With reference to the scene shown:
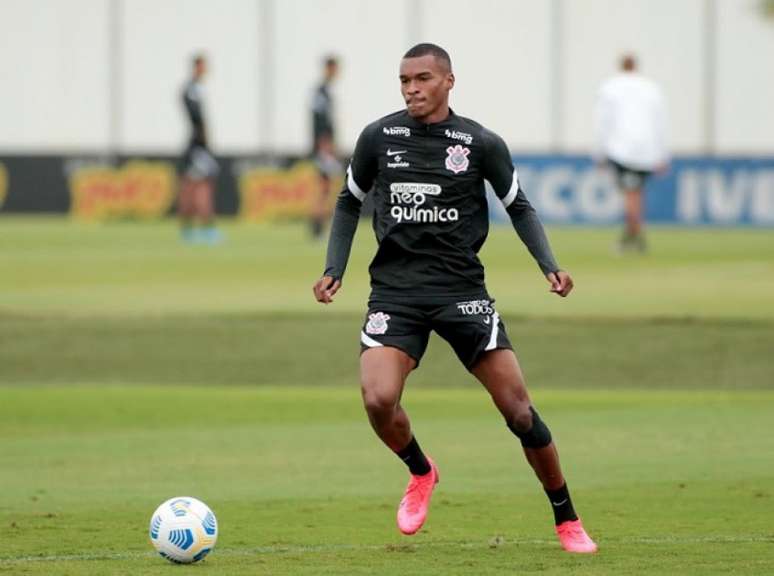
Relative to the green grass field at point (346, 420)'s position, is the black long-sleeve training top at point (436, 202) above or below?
above

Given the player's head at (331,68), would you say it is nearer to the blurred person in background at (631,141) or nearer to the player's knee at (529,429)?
the blurred person in background at (631,141)

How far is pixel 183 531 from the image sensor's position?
8.24 meters

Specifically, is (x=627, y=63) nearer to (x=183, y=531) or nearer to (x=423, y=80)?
(x=423, y=80)

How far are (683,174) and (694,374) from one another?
16.8 m

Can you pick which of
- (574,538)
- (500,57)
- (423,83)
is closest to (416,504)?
(574,538)

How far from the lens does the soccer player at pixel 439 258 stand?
8.70 m

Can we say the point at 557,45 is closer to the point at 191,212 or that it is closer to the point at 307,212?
the point at 307,212

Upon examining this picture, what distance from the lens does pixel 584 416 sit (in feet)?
47.8

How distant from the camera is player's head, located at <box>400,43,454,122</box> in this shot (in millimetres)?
8727

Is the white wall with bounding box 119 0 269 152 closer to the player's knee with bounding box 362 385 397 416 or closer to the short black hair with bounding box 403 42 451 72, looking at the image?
the short black hair with bounding box 403 42 451 72

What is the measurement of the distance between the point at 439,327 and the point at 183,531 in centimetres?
150

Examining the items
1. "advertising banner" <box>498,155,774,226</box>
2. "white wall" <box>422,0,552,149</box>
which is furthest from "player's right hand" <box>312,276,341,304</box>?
"white wall" <box>422,0,552,149</box>

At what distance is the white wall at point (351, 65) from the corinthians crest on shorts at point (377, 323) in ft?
110

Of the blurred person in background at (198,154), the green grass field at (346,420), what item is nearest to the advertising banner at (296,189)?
the blurred person in background at (198,154)
